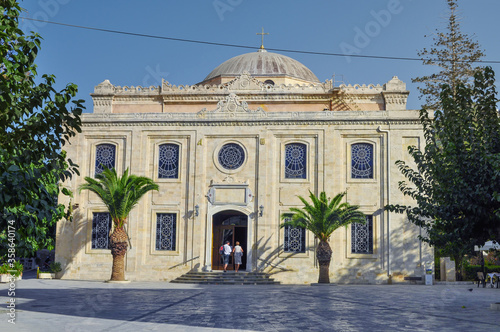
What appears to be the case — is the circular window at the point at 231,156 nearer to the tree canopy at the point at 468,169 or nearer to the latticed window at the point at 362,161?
the latticed window at the point at 362,161

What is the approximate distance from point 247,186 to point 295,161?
7.92ft

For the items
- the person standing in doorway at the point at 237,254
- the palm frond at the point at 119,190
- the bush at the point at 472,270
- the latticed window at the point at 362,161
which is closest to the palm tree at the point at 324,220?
the latticed window at the point at 362,161

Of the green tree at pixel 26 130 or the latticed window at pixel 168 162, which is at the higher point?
the latticed window at pixel 168 162

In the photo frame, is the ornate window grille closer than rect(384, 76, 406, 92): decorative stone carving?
Yes

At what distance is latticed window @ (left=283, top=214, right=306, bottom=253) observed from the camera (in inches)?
990

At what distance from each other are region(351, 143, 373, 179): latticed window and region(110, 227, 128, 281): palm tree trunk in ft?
33.2

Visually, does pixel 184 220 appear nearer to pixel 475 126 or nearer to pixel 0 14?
pixel 475 126

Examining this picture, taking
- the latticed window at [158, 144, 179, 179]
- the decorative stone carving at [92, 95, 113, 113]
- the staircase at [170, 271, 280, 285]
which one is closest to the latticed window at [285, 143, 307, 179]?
the staircase at [170, 271, 280, 285]

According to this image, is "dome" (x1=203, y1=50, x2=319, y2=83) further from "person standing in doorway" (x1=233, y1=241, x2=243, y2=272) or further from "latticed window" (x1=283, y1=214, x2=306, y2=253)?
"person standing in doorway" (x1=233, y1=241, x2=243, y2=272)

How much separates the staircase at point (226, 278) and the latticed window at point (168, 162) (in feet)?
14.9

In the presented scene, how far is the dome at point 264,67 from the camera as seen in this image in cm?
3250

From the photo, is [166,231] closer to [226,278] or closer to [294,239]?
[226,278]

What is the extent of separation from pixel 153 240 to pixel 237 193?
14.0 ft

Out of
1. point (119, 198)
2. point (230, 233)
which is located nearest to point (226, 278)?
point (230, 233)
